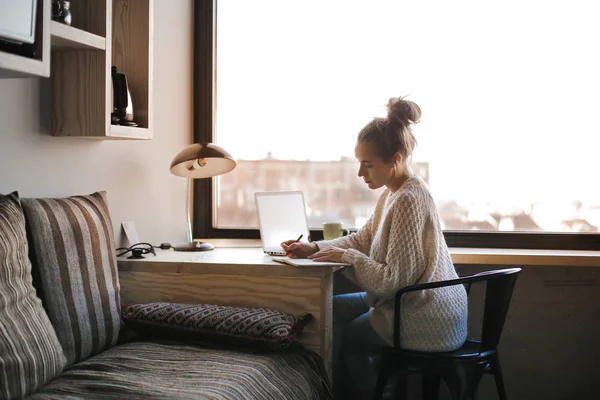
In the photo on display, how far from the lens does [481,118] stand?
10.4 feet

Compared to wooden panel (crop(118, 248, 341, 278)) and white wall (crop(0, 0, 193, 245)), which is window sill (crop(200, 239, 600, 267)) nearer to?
wooden panel (crop(118, 248, 341, 278))

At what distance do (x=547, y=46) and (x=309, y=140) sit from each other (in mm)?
1128

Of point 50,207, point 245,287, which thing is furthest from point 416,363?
point 50,207

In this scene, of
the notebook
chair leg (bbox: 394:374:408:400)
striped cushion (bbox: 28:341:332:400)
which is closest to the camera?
striped cushion (bbox: 28:341:332:400)

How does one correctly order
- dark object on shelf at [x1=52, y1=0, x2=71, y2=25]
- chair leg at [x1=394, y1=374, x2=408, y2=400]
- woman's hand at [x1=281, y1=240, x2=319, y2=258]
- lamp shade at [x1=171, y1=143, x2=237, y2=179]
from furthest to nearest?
chair leg at [x1=394, y1=374, x2=408, y2=400] → lamp shade at [x1=171, y1=143, x2=237, y2=179] → woman's hand at [x1=281, y1=240, x2=319, y2=258] → dark object on shelf at [x1=52, y1=0, x2=71, y2=25]

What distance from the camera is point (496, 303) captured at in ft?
7.70

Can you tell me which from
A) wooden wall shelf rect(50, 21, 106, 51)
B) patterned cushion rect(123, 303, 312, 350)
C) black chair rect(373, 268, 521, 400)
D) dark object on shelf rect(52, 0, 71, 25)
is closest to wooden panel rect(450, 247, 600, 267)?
black chair rect(373, 268, 521, 400)

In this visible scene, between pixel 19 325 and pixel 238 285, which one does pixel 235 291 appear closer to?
pixel 238 285

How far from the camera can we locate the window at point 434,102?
3127 mm

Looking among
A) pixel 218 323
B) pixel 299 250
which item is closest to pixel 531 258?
pixel 299 250

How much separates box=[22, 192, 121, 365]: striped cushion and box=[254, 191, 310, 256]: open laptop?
27.4 inches

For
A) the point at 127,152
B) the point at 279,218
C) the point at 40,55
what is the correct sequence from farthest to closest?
the point at 279,218
the point at 127,152
the point at 40,55

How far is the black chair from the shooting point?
229cm

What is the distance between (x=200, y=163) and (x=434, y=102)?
42.6 inches
